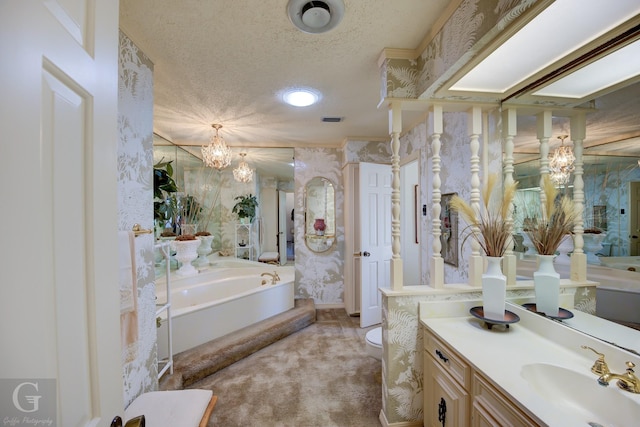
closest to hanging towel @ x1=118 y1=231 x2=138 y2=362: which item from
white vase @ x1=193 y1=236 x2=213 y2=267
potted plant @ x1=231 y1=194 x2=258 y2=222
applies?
white vase @ x1=193 y1=236 x2=213 y2=267

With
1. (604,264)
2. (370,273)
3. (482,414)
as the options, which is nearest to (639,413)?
(482,414)

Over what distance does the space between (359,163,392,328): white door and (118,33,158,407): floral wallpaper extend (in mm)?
2286

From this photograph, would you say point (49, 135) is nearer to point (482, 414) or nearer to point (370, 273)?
point (482, 414)

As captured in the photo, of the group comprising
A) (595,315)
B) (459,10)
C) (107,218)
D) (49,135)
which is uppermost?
(459,10)

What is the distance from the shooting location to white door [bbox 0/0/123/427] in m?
0.40

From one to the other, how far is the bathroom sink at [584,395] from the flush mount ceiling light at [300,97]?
222cm

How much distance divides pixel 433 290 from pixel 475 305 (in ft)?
0.90

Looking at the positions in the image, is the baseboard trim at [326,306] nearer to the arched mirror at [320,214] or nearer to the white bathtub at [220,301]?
the white bathtub at [220,301]

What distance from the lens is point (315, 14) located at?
128 cm

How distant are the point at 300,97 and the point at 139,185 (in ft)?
4.71

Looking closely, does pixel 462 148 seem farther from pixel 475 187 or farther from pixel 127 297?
pixel 127 297

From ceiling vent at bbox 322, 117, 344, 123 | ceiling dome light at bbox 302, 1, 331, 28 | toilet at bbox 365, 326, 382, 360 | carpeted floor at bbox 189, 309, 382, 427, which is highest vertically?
ceiling vent at bbox 322, 117, 344, 123

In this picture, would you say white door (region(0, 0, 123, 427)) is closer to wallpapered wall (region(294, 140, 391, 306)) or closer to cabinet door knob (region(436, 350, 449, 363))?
cabinet door knob (region(436, 350, 449, 363))

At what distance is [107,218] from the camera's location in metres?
0.64
